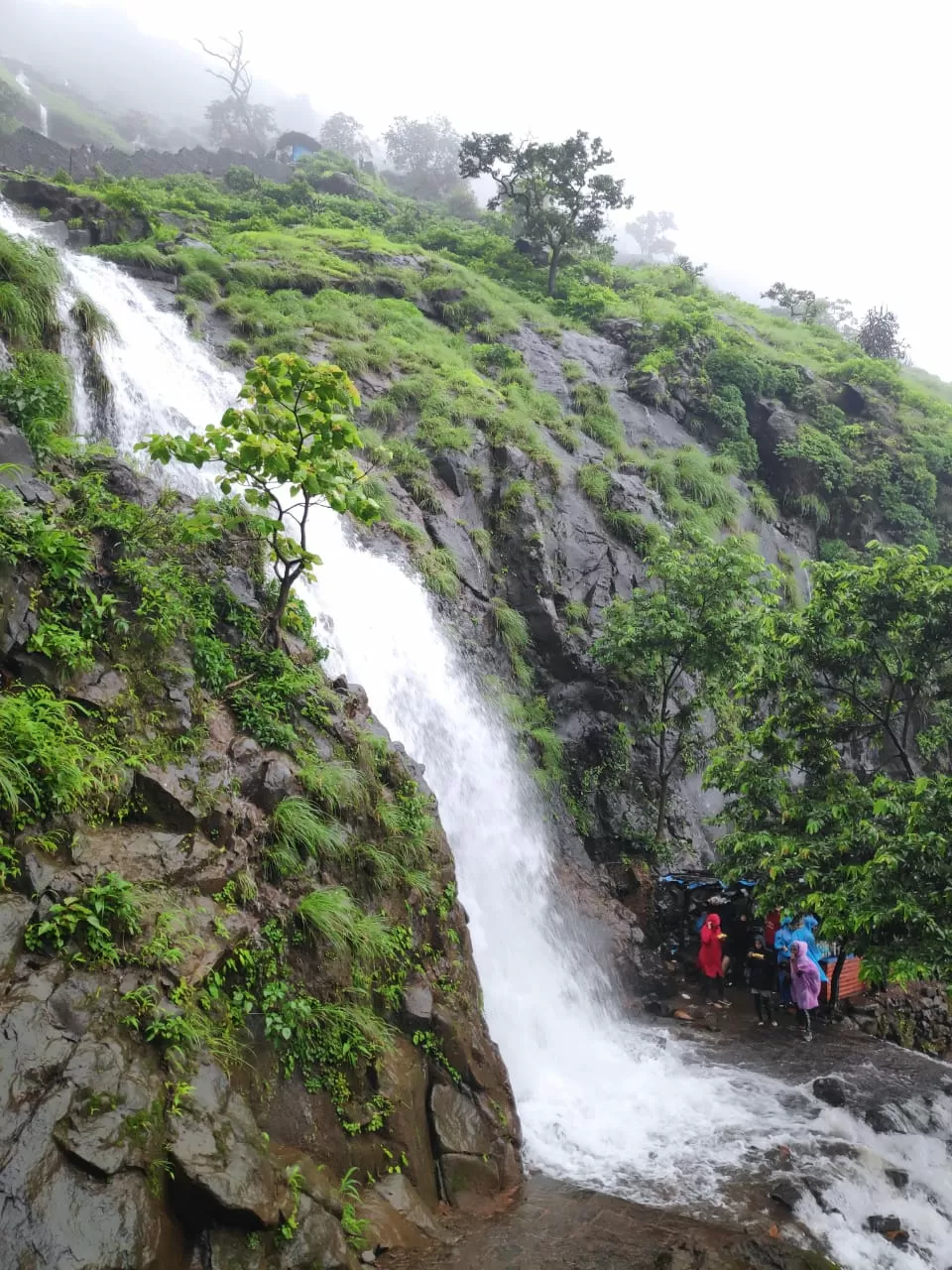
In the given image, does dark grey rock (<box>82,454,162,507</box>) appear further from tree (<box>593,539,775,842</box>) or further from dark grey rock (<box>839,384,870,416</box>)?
dark grey rock (<box>839,384,870,416</box>)

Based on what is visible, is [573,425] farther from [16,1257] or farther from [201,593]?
[16,1257]

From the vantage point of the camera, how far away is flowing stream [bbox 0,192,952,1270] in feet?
21.4

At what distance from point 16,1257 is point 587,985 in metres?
8.65

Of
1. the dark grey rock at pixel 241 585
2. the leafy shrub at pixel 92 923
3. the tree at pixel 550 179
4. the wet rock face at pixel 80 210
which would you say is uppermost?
the tree at pixel 550 179

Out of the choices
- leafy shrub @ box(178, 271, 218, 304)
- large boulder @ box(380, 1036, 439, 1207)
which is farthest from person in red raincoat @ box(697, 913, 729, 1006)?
leafy shrub @ box(178, 271, 218, 304)

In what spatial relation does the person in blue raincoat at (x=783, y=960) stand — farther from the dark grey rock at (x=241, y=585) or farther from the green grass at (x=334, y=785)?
the dark grey rock at (x=241, y=585)

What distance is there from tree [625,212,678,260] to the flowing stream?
86897 millimetres

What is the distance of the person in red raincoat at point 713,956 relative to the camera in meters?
11.5

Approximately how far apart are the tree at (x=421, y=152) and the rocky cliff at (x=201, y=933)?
198ft

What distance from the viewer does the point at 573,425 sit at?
20.8 m

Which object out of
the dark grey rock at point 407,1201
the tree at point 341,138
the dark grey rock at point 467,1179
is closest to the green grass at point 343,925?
the dark grey rock at point 407,1201

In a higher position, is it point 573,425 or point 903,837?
point 573,425

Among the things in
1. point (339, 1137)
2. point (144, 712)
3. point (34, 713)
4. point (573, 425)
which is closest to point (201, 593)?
point (144, 712)

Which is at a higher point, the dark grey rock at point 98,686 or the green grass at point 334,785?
the dark grey rock at point 98,686
